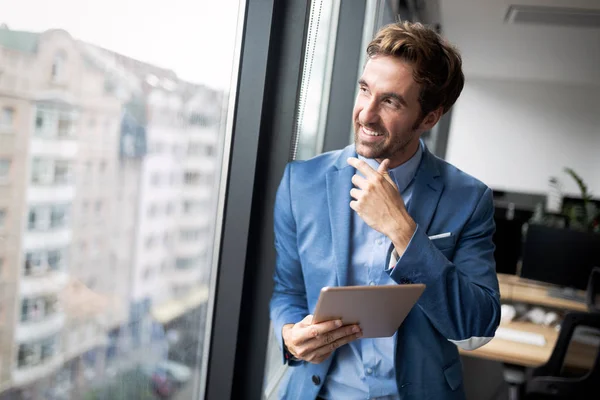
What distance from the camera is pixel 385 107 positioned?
1283 mm

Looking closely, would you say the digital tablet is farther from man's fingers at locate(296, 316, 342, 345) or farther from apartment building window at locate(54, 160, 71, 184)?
apartment building window at locate(54, 160, 71, 184)

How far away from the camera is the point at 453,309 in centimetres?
117

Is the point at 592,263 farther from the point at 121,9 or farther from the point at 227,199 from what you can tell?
the point at 121,9

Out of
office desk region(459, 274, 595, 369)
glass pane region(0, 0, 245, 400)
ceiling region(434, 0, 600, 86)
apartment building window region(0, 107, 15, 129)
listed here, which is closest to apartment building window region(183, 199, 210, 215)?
glass pane region(0, 0, 245, 400)

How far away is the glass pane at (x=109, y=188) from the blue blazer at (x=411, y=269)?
206mm

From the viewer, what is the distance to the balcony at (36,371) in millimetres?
774

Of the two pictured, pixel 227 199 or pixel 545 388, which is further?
pixel 545 388

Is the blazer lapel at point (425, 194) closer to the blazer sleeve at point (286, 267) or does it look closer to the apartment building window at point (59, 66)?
the blazer sleeve at point (286, 267)

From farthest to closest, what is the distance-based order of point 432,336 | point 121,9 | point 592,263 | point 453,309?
point 592,263 < point 432,336 < point 453,309 < point 121,9

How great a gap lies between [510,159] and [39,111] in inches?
394

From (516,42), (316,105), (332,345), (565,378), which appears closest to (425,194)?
(332,345)

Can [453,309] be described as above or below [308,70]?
below

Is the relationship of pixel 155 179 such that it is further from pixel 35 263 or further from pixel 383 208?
pixel 383 208

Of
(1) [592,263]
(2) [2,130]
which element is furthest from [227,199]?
(1) [592,263]
